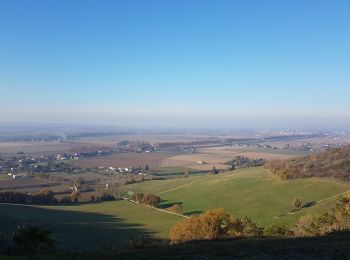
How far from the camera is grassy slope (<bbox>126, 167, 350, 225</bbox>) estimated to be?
6819cm

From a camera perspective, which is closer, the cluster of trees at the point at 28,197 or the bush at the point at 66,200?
the cluster of trees at the point at 28,197

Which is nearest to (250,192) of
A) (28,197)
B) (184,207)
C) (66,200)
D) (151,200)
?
(184,207)

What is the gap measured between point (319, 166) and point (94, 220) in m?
50.2

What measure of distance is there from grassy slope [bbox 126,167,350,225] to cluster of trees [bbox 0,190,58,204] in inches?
773

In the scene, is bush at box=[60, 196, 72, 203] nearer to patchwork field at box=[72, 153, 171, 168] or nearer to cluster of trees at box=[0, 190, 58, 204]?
cluster of trees at box=[0, 190, 58, 204]

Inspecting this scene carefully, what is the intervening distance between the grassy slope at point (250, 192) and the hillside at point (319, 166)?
8.93ft

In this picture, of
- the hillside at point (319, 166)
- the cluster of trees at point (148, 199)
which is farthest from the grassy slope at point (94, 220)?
the hillside at point (319, 166)

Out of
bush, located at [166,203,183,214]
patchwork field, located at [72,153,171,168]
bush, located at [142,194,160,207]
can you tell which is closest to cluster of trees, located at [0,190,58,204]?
bush, located at [142,194,160,207]

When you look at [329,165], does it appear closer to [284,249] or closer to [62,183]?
[62,183]

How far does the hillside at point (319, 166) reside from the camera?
8494 centimetres

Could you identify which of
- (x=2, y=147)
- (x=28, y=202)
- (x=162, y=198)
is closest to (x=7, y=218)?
(x=28, y=202)

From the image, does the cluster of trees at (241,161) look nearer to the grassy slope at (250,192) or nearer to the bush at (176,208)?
the grassy slope at (250,192)

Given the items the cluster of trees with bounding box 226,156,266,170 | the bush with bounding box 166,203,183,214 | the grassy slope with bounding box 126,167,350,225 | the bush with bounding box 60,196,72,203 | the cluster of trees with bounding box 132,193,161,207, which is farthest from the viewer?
the cluster of trees with bounding box 226,156,266,170

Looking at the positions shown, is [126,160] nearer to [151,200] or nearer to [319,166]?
[151,200]
